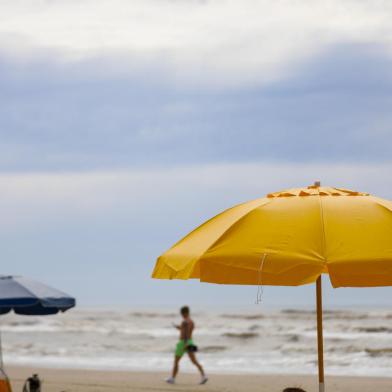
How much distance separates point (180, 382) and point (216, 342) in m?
21.8

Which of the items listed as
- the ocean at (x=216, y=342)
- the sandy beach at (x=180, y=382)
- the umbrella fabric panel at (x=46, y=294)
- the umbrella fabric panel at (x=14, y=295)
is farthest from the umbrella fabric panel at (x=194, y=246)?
the ocean at (x=216, y=342)

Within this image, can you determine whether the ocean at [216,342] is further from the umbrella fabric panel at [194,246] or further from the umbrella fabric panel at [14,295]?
the umbrella fabric panel at [194,246]

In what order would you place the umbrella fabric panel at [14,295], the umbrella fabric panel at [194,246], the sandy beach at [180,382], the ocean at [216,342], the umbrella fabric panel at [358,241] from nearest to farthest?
the umbrella fabric panel at [358,241] → the umbrella fabric panel at [194,246] → the umbrella fabric panel at [14,295] → the sandy beach at [180,382] → the ocean at [216,342]

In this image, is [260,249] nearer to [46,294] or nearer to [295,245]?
[295,245]

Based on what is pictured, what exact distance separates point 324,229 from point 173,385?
14663 millimetres

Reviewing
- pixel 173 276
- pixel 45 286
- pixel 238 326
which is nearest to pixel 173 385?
pixel 45 286

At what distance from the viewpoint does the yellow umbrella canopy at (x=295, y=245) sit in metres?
6.42

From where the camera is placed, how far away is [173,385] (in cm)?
2073

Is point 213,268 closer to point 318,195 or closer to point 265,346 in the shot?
point 318,195

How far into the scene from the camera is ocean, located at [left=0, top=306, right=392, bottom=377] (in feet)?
98.5

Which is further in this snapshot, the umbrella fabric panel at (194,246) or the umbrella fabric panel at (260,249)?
the umbrella fabric panel at (194,246)

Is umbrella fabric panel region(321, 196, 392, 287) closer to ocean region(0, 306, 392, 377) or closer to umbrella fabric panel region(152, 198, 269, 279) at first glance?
umbrella fabric panel region(152, 198, 269, 279)

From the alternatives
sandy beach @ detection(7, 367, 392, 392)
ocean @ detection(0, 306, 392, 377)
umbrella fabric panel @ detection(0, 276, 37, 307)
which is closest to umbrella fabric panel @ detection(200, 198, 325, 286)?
umbrella fabric panel @ detection(0, 276, 37, 307)

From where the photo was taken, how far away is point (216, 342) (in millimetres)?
43031
